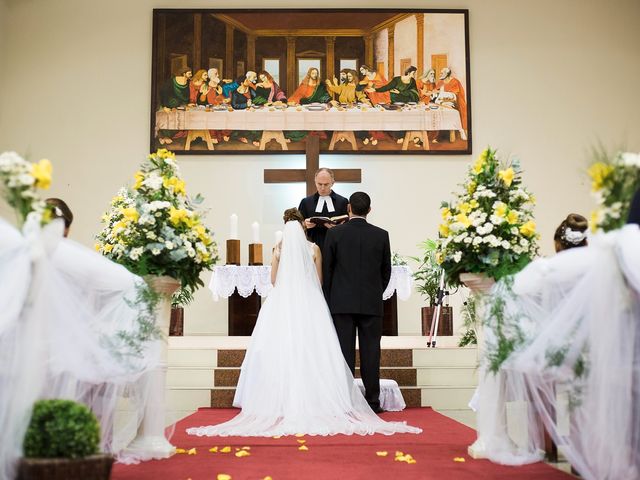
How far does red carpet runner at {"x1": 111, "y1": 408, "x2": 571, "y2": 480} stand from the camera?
3.89 meters

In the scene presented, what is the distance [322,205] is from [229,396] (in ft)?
7.88

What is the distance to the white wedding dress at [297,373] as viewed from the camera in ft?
18.4

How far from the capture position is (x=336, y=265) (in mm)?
6742

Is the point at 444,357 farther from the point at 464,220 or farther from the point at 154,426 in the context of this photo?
the point at 154,426

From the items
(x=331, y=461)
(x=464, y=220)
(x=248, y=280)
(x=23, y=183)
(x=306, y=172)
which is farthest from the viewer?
(x=306, y=172)

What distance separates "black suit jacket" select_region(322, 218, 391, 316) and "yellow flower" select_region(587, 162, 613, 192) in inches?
134

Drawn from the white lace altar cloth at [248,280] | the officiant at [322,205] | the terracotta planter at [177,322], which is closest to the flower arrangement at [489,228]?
the officiant at [322,205]

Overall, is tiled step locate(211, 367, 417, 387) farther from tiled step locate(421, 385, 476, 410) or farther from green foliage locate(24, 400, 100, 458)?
green foliage locate(24, 400, 100, 458)

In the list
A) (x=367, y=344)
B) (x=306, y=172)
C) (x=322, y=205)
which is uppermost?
(x=306, y=172)

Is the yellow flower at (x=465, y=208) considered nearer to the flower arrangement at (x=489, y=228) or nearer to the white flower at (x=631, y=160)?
the flower arrangement at (x=489, y=228)

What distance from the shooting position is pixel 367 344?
6.66 metres

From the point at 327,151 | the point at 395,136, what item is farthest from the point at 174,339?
the point at 395,136

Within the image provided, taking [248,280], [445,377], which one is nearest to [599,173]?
[445,377]

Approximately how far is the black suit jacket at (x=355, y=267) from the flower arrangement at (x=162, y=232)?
194cm
